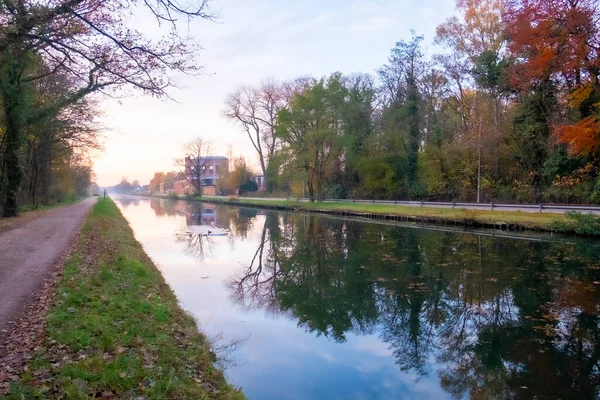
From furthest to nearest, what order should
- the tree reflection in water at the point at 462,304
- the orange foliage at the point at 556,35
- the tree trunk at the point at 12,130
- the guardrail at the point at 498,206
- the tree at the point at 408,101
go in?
the tree at the point at 408,101 → the guardrail at the point at 498,206 → the orange foliage at the point at 556,35 → the tree trunk at the point at 12,130 → the tree reflection in water at the point at 462,304

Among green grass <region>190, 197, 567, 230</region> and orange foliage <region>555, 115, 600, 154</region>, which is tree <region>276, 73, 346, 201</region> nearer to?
green grass <region>190, 197, 567, 230</region>

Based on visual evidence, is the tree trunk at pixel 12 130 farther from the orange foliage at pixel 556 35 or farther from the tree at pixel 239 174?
the tree at pixel 239 174

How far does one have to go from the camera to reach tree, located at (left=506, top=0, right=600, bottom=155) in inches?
767

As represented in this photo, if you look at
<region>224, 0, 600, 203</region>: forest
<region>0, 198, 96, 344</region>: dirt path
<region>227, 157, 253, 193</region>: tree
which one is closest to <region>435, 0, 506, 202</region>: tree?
<region>224, 0, 600, 203</region>: forest

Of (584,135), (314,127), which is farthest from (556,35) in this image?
(314,127)

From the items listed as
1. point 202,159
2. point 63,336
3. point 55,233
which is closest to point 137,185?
point 202,159

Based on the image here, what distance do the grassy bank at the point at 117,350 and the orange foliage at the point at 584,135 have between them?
2043cm

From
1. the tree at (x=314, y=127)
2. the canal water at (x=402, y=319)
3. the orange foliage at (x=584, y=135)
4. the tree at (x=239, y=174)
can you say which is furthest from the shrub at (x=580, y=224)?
the tree at (x=239, y=174)

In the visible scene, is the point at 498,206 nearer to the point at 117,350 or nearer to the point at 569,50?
the point at 569,50

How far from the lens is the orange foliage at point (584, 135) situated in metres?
19.7

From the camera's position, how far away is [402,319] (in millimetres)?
8195

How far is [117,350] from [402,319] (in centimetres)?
534

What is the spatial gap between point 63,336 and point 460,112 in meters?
35.3

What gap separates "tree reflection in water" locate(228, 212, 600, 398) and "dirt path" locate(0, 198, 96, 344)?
431cm
